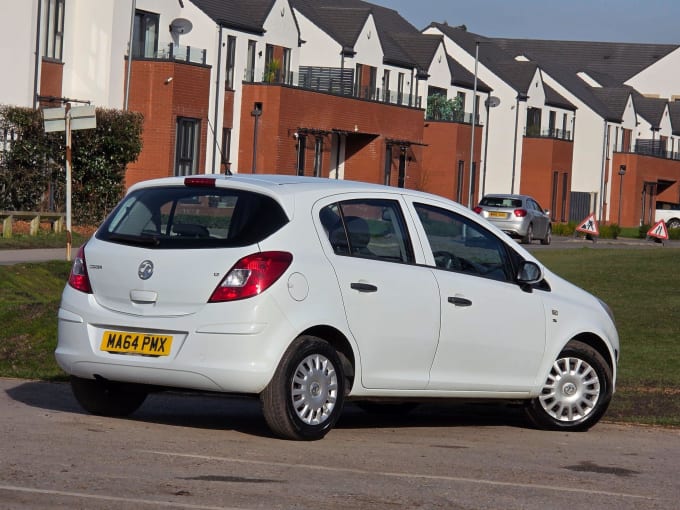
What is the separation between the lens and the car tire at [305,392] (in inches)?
346

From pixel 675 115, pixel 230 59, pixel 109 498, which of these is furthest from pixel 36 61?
pixel 675 115

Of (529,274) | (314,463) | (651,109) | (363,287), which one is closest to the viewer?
(314,463)

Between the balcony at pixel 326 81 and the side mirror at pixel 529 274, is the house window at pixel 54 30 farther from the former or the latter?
the side mirror at pixel 529 274

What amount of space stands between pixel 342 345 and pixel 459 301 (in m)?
0.99

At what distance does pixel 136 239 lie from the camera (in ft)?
30.3

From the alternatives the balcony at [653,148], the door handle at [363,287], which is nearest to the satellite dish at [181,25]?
the door handle at [363,287]

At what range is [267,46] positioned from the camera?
5519cm

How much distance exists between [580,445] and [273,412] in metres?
2.17

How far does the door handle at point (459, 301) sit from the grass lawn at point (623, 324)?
209cm

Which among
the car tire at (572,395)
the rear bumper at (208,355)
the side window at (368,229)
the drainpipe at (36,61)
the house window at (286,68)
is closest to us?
the rear bumper at (208,355)

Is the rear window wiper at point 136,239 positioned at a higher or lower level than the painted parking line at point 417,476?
higher

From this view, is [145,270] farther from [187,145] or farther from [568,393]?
[187,145]

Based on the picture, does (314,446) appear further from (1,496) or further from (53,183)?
(53,183)

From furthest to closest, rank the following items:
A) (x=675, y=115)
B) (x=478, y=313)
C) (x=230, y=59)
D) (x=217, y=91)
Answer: (x=675, y=115), (x=230, y=59), (x=217, y=91), (x=478, y=313)
